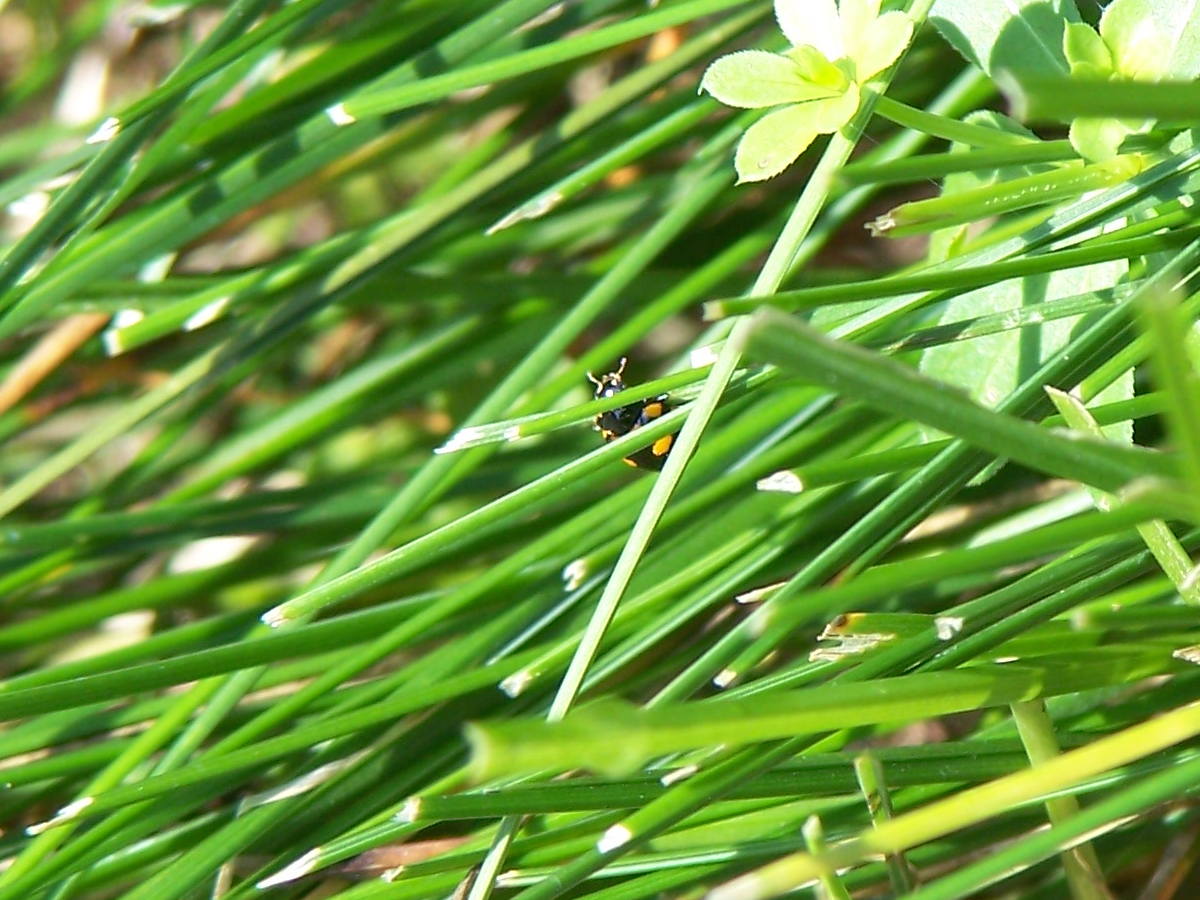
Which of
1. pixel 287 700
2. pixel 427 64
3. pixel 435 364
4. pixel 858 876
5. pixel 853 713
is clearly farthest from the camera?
pixel 435 364

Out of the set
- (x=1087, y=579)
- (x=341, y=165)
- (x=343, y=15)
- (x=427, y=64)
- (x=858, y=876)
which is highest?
(x=343, y=15)

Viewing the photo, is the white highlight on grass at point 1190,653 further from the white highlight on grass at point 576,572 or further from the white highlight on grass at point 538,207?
the white highlight on grass at point 538,207

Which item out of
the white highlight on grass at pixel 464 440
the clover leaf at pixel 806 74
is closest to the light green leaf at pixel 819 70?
the clover leaf at pixel 806 74

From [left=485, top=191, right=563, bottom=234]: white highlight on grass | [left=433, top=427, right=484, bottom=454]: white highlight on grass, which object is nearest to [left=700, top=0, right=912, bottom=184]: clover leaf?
[left=433, top=427, right=484, bottom=454]: white highlight on grass

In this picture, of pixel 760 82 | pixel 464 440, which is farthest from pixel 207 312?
pixel 760 82

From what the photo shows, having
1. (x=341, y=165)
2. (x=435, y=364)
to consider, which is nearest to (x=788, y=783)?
(x=435, y=364)

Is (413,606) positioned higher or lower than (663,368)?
lower

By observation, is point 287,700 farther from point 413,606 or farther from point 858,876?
point 858,876
